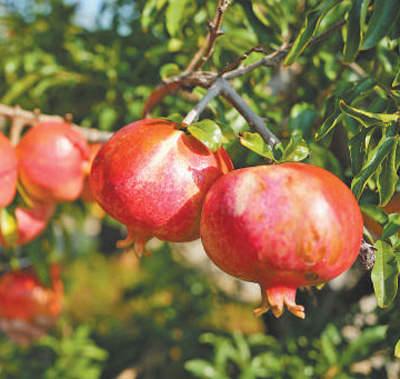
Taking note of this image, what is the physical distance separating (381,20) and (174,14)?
1.47 ft

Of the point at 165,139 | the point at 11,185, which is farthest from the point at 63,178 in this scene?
the point at 165,139

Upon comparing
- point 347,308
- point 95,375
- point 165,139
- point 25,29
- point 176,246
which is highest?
point 165,139

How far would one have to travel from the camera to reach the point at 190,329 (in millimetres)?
1529

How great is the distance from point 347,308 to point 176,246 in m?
0.89

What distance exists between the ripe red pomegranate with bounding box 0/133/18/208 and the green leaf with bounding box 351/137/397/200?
1.98ft

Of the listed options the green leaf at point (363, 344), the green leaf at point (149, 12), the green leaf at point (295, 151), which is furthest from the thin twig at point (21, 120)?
the green leaf at point (363, 344)

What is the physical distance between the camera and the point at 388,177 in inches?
19.5

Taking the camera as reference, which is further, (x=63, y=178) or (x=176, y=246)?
(x=176, y=246)

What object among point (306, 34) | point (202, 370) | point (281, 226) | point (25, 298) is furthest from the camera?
point (25, 298)

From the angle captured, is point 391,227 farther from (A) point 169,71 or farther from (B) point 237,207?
(A) point 169,71

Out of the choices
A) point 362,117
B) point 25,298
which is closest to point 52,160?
point 362,117

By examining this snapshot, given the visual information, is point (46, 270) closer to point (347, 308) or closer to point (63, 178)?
point (63, 178)

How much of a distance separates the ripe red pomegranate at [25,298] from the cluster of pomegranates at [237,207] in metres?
0.98

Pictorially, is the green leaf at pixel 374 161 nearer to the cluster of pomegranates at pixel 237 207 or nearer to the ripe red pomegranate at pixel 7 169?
the cluster of pomegranates at pixel 237 207
